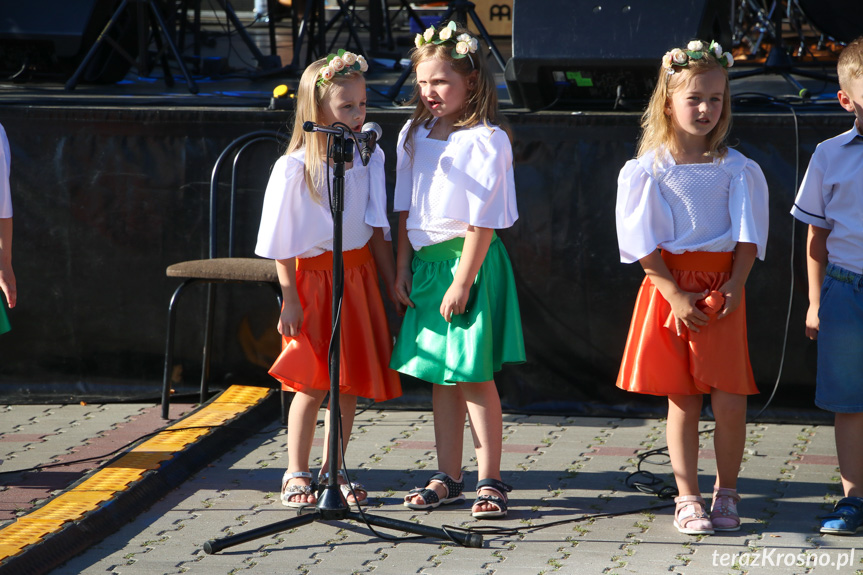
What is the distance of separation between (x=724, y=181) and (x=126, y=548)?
2181mm

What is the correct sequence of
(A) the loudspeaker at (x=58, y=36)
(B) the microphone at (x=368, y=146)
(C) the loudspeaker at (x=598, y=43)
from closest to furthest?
(B) the microphone at (x=368, y=146) → (C) the loudspeaker at (x=598, y=43) → (A) the loudspeaker at (x=58, y=36)

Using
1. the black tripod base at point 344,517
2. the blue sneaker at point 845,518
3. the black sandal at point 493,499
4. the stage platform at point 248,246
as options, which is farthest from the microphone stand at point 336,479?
the stage platform at point 248,246

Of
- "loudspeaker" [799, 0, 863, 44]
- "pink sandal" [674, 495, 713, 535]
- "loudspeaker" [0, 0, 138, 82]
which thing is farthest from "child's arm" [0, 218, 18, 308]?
"loudspeaker" [799, 0, 863, 44]

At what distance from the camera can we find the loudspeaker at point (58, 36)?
6.15 meters

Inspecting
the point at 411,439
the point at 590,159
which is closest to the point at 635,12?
the point at 590,159

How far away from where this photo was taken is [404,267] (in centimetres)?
347

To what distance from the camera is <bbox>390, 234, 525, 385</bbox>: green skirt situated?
10.8 feet

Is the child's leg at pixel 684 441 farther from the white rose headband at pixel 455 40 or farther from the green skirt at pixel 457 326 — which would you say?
the white rose headband at pixel 455 40

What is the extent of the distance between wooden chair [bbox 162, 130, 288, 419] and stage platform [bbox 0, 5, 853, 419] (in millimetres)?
96

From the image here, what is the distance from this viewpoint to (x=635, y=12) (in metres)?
4.75

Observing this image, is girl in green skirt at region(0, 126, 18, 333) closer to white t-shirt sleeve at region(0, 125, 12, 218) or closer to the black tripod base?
white t-shirt sleeve at region(0, 125, 12, 218)

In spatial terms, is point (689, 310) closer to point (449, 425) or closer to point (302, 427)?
point (449, 425)

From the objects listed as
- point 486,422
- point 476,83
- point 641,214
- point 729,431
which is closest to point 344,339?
point 486,422

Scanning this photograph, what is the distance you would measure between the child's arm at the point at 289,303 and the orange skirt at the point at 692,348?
1.10 metres
